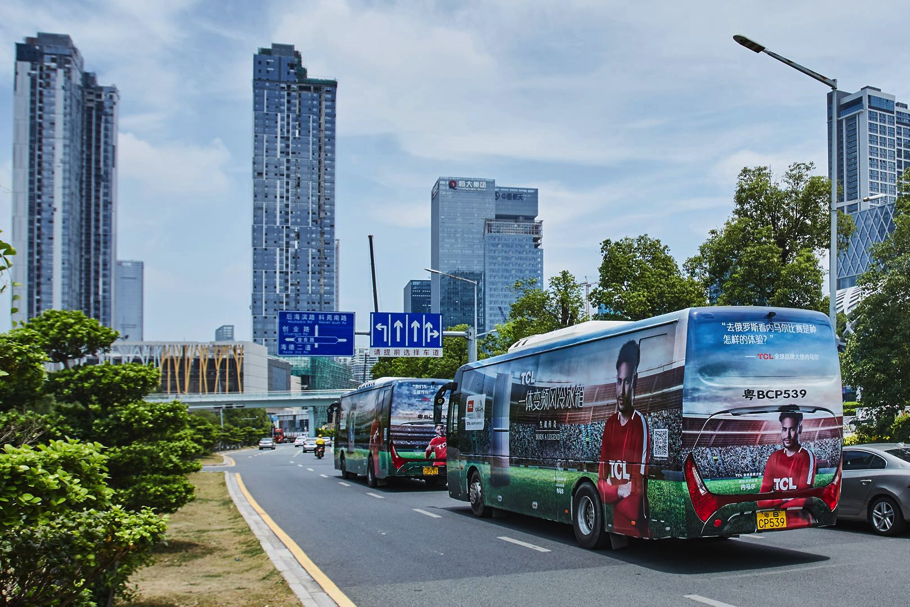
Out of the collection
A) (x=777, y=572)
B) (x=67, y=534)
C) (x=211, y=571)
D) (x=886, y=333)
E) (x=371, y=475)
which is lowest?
(x=371, y=475)

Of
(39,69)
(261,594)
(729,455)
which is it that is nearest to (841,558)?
(729,455)

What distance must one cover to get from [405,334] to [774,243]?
1513 cm

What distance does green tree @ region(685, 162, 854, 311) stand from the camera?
26.4 metres

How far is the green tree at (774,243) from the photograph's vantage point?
1041 inches

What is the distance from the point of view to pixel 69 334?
12938mm

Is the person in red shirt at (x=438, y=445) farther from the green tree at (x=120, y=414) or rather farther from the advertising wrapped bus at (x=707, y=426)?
the advertising wrapped bus at (x=707, y=426)

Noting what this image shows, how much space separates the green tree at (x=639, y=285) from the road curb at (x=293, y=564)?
18.7 meters

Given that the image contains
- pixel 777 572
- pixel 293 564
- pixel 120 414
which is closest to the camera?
pixel 777 572

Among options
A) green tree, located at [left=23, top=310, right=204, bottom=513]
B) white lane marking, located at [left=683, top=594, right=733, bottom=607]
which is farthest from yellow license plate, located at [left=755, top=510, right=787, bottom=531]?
green tree, located at [left=23, top=310, right=204, bottom=513]

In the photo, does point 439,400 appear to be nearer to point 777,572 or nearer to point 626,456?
point 626,456

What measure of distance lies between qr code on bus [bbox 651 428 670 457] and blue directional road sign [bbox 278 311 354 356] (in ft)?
82.7

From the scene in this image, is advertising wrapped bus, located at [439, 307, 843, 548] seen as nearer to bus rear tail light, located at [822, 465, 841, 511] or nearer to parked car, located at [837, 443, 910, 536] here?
bus rear tail light, located at [822, 465, 841, 511]

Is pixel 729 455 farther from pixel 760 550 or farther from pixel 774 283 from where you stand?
pixel 774 283

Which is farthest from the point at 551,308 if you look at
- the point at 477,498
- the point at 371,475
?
the point at 477,498
